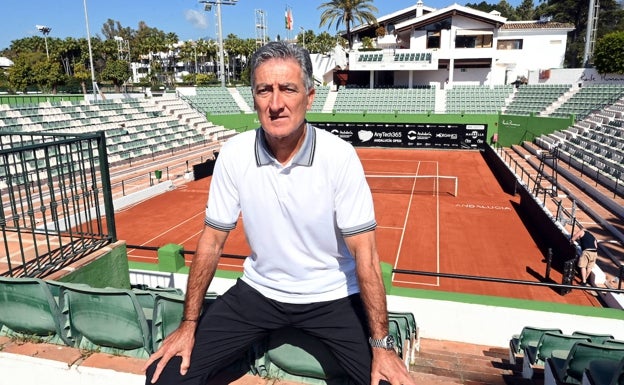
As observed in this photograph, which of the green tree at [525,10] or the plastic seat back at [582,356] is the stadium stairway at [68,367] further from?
the green tree at [525,10]

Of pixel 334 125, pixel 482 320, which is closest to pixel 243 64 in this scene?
pixel 334 125

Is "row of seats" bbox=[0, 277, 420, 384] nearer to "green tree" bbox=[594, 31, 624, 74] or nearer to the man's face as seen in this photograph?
the man's face

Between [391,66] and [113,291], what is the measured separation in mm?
48035

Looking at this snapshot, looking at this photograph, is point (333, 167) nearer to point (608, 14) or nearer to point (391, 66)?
point (391, 66)

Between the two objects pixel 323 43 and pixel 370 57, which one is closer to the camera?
pixel 370 57

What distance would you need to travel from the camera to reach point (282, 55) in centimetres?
281

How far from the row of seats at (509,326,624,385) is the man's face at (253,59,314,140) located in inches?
112

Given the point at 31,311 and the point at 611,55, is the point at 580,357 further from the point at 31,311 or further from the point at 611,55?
the point at 611,55

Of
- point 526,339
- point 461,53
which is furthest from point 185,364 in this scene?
point 461,53

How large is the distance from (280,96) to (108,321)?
101 inches

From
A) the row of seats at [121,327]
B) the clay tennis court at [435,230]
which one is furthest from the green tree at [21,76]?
the row of seats at [121,327]

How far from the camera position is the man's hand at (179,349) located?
284cm

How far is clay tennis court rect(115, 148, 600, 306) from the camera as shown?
13406 millimetres

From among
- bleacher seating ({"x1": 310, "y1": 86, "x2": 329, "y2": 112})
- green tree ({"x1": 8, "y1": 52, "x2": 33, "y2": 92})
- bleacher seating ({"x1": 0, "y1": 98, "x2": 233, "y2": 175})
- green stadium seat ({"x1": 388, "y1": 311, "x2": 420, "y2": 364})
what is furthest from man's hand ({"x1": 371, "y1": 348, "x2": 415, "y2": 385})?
green tree ({"x1": 8, "y1": 52, "x2": 33, "y2": 92})
